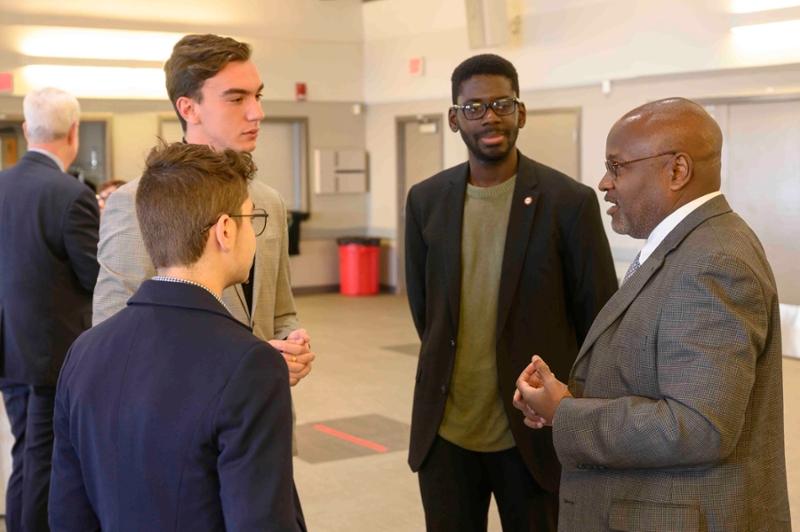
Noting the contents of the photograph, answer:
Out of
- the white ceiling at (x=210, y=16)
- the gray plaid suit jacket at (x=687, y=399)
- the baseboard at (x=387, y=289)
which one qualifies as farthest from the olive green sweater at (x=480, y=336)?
the baseboard at (x=387, y=289)

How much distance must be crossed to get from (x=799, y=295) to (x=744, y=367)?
7.16 m

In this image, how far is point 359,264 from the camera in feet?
43.0

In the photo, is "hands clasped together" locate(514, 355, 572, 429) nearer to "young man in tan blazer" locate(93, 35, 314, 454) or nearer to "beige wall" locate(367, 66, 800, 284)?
"young man in tan blazer" locate(93, 35, 314, 454)

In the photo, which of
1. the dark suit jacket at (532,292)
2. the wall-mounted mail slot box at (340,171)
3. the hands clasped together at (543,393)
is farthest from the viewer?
the wall-mounted mail slot box at (340,171)

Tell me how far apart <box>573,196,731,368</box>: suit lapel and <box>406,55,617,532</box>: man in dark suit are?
0.82 metres

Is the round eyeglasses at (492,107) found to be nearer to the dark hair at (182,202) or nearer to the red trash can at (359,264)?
the dark hair at (182,202)

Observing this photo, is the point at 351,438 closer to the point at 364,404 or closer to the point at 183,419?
the point at 364,404

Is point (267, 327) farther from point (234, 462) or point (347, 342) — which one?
point (347, 342)

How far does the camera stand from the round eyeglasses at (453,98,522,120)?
9.75 ft

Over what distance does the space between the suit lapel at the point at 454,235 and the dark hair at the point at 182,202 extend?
1299 mm

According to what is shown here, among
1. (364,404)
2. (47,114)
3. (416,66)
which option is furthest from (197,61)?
(416,66)

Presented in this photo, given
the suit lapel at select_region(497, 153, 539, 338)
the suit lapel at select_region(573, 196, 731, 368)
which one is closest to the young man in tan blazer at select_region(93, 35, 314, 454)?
the suit lapel at select_region(497, 153, 539, 338)

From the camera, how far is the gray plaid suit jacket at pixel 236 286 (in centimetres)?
241

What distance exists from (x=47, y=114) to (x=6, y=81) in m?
8.04
